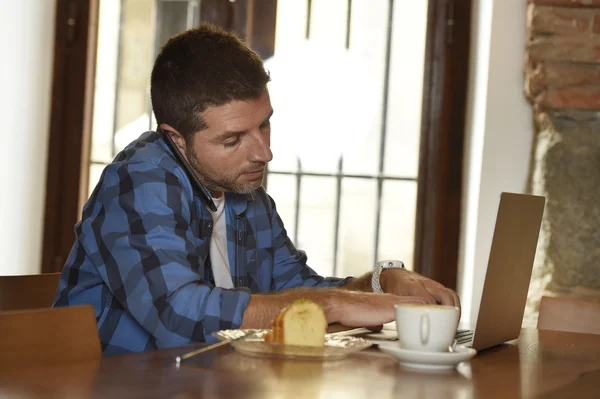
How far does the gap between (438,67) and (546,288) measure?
0.83m

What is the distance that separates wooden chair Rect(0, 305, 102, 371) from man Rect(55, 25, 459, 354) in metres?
0.24

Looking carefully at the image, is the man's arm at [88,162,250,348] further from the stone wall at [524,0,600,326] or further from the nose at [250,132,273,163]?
the stone wall at [524,0,600,326]

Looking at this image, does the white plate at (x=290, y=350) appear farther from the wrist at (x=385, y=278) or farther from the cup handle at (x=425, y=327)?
the wrist at (x=385, y=278)

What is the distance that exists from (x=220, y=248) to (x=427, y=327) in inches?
30.8

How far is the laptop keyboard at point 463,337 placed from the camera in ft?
4.85

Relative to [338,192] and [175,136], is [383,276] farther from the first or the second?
[338,192]

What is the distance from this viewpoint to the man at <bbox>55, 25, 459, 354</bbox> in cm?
148

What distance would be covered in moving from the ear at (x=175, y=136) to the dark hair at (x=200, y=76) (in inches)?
0.4

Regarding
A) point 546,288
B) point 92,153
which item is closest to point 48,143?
point 92,153

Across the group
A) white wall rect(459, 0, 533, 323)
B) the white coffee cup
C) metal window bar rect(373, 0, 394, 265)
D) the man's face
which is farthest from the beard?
metal window bar rect(373, 0, 394, 265)

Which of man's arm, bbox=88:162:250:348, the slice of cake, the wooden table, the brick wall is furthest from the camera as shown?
the brick wall

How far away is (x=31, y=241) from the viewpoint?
10.4 feet

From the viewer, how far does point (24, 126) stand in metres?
3.14

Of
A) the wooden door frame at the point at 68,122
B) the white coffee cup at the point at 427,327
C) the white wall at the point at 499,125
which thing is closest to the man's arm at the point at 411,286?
the white coffee cup at the point at 427,327
